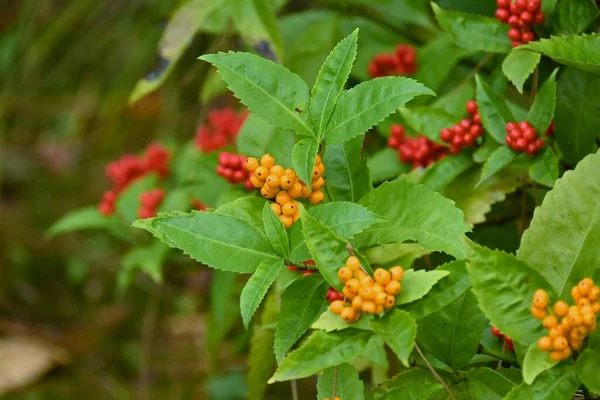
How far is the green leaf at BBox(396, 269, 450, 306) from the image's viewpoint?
767 millimetres

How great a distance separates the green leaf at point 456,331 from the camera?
35.0 inches

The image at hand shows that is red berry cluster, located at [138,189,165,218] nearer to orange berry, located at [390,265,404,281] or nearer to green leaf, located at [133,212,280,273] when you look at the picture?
green leaf, located at [133,212,280,273]

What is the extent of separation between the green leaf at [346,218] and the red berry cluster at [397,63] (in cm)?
72

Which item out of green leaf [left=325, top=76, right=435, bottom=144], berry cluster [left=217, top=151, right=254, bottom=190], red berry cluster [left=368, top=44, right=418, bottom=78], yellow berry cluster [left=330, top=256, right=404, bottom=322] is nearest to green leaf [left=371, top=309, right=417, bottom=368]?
yellow berry cluster [left=330, top=256, right=404, bottom=322]

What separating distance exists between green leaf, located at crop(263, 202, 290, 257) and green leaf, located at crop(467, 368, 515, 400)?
263 millimetres

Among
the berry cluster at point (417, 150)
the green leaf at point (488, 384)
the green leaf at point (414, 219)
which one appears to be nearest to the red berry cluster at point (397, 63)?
the berry cluster at point (417, 150)

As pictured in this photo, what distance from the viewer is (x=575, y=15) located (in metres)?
1.07

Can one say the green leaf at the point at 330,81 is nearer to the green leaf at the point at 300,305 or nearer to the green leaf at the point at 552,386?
the green leaf at the point at 300,305

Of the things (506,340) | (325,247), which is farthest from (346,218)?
(506,340)

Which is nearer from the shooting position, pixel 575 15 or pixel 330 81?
pixel 330 81

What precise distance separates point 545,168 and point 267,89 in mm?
406

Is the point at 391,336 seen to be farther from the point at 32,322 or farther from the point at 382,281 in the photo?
the point at 32,322

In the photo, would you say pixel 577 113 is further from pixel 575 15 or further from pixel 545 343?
pixel 545 343

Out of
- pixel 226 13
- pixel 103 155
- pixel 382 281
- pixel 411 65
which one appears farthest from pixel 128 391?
pixel 382 281
